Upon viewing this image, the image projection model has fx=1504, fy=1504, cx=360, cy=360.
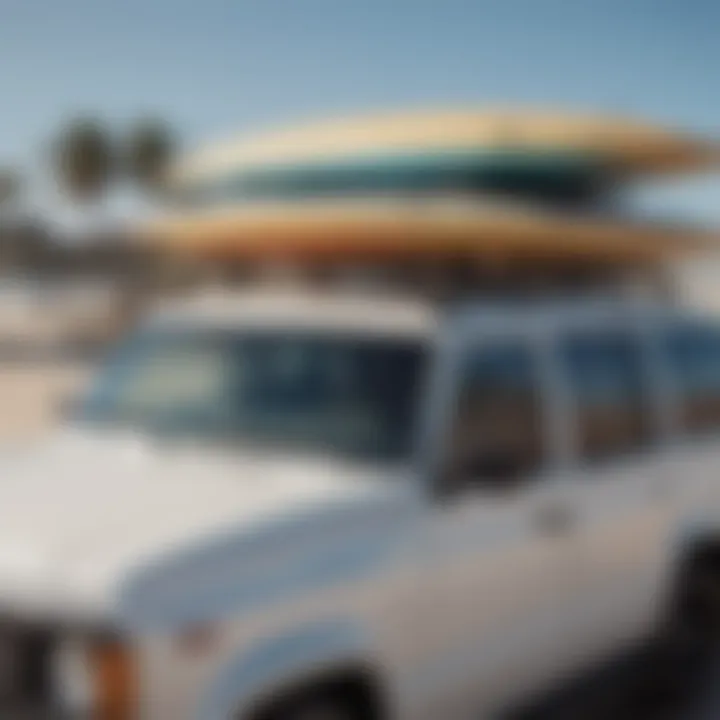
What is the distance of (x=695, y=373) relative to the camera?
20.2 feet

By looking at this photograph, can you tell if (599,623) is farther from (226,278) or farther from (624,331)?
(226,278)

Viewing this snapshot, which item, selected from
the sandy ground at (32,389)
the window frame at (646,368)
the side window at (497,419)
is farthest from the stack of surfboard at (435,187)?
the side window at (497,419)

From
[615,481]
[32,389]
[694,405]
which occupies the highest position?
[694,405]

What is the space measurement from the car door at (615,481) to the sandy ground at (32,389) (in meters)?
7.06

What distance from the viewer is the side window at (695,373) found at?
238 inches

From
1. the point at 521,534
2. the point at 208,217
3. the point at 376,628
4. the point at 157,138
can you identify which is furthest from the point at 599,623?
the point at 157,138

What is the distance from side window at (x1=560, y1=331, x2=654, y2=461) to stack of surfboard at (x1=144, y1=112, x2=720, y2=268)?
2.10 metres

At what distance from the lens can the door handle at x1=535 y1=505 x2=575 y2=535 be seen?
497cm

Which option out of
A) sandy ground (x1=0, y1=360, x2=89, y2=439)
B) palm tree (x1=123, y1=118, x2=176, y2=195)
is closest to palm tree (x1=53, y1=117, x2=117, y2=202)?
palm tree (x1=123, y1=118, x2=176, y2=195)

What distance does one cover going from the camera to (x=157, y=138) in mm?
76625

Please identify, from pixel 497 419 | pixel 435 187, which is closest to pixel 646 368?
pixel 497 419

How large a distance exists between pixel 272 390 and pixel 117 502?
3.05ft

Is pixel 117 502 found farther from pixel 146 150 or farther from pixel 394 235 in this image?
pixel 146 150

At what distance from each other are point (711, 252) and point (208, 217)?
399cm
